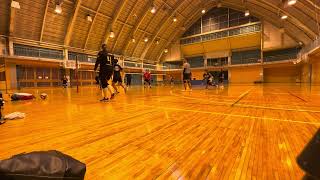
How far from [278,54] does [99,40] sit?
30.7m

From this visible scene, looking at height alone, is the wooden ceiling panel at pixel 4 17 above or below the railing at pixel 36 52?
above

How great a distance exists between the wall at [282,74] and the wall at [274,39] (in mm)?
4460

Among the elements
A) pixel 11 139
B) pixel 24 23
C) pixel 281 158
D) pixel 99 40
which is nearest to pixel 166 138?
pixel 281 158

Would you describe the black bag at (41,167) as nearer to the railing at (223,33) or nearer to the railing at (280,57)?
the railing at (280,57)

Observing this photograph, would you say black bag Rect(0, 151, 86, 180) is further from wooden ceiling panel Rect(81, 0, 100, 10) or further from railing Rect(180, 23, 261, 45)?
railing Rect(180, 23, 261, 45)

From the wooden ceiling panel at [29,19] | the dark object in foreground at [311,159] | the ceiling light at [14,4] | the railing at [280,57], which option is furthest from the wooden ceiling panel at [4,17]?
the railing at [280,57]

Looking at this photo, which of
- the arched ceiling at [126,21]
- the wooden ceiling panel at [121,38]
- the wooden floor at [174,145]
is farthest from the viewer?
the wooden ceiling panel at [121,38]

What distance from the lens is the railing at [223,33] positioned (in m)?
32.2

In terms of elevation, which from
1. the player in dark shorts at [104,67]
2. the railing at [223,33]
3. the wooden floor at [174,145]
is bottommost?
the wooden floor at [174,145]

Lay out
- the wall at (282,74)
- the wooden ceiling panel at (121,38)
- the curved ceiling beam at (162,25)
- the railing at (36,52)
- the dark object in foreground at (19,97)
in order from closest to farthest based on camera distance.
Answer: the dark object in foreground at (19,97), the railing at (36,52), the wooden ceiling panel at (121,38), the curved ceiling beam at (162,25), the wall at (282,74)

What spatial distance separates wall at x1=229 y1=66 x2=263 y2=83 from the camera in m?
33.2

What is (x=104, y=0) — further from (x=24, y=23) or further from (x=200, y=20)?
(x=200, y=20)

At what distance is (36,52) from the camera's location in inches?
888

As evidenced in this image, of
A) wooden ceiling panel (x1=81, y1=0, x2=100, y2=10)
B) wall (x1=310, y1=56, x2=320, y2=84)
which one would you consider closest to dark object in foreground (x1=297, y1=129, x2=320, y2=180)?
wooden ceiling panel (x1=81, y1=0, x2=100, y2=10)
